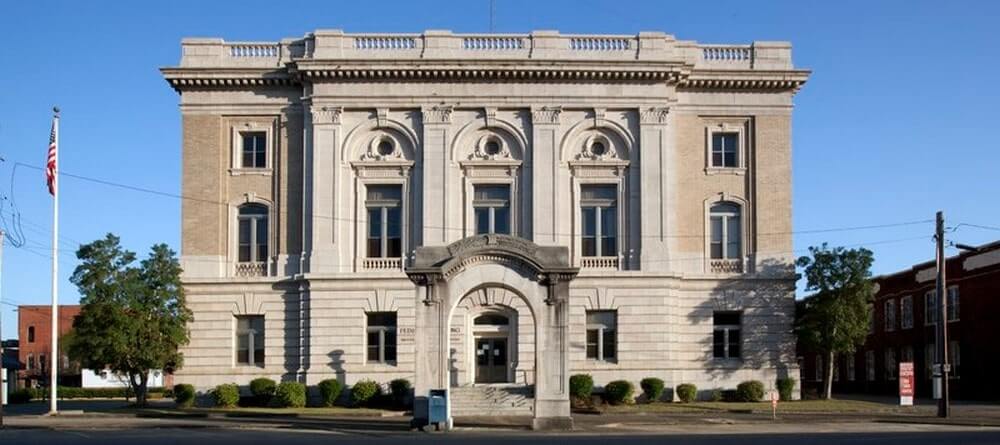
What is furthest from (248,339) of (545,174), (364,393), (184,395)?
(545,174)

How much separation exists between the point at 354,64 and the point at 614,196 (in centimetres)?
1331

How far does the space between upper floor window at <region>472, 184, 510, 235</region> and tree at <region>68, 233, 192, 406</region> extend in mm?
13826

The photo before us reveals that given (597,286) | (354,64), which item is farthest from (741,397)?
(354,64)

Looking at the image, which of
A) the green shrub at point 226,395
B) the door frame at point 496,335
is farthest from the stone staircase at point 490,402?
the green shrub at point 226,395

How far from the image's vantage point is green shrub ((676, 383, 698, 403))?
5609cm

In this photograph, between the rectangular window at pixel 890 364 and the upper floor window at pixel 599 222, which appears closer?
the upper floor window at pixel 599 222

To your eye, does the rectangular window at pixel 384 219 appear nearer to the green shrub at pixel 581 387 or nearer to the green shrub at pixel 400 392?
the green shrub at pixel 400 392

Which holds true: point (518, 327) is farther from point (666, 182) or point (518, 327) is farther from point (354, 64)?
point (354, 64)

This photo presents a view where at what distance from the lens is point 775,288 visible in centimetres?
5831

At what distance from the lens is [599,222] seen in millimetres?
57656

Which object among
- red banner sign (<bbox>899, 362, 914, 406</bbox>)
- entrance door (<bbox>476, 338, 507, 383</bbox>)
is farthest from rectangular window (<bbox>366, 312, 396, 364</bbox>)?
red banner sign (<bbox>899, 362, 914, 406</bbox>)

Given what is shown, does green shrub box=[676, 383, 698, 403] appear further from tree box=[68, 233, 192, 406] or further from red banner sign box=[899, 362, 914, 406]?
tree box=[68, 233, 192, 406]

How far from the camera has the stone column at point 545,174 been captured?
56.7 metres

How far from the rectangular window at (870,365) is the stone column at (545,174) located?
30115mm
